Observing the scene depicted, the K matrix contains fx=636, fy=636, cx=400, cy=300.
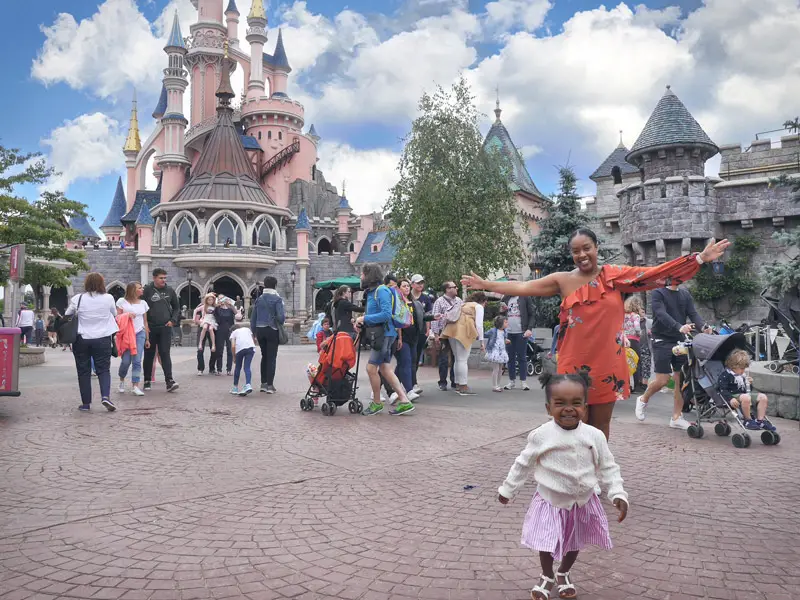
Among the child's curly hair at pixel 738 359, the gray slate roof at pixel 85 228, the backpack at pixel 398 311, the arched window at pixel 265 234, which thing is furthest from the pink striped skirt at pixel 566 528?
the gray slate roof at pixel 85 228

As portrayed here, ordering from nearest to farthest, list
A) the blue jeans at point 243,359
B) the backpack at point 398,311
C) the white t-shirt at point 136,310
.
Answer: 1. the backpack at point 398,311
2. the white t-shirt at point 136,310
3. the blue jeans at point 243,359

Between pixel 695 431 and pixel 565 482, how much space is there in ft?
14.6

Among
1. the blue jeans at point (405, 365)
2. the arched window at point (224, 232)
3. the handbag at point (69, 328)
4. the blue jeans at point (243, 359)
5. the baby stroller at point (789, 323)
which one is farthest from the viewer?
the arched window at point (224, 232)

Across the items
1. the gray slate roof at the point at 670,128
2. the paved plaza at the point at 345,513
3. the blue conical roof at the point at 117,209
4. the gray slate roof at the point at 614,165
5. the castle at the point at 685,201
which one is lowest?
the paved plaza at the point at 345,513

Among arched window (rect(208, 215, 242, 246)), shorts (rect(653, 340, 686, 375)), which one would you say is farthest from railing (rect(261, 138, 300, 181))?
shorts (rect(653, 340, 686, 375))

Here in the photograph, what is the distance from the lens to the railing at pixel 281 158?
50750 millimetres

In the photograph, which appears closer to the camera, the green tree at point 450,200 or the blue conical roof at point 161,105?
the green tree at point 450,200

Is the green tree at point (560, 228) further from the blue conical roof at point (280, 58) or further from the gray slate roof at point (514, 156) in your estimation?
the blue conical roof at point (280, 58)

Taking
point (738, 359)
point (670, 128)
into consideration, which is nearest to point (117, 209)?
point (670, 128)

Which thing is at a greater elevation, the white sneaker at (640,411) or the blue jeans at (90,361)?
the blue jeans at (90,361)

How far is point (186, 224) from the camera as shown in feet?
133

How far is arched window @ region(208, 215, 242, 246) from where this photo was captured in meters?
40.5

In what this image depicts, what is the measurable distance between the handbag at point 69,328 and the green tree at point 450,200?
15.0 metres

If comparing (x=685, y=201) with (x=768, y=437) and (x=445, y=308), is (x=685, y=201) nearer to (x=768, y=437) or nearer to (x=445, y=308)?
(x=445, y=308)
